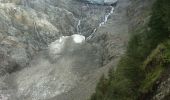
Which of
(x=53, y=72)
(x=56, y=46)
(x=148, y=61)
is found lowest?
(x=53, y=72)

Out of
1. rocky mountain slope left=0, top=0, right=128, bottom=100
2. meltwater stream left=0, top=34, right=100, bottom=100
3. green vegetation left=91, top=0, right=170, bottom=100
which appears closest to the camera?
green vegetation left=91, top=0, right=170, bottom=100

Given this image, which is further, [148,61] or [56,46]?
[56,46]

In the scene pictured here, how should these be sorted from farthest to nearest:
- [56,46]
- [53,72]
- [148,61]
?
[56,46] → [53,72] → [148,61]

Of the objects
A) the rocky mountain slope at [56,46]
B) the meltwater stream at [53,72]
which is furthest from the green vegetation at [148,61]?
the meltwater stream at [53,72]

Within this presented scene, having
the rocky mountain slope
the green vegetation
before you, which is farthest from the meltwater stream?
the green vegetation

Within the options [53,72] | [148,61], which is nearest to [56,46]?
[53,72]

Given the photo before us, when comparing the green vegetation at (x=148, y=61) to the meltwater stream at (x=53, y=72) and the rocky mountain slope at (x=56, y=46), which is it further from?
the meltwater stream at (x=53, y=72)

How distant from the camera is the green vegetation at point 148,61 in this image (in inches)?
976

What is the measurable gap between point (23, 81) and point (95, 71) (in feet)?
39.6

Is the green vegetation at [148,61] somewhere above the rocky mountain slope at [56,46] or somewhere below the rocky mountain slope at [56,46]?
above

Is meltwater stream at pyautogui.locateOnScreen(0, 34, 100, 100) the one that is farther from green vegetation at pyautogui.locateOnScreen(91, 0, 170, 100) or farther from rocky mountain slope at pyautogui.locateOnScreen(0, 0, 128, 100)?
green vegetation at pyautogui.locateOnScreen(91, 0, 170, 100)

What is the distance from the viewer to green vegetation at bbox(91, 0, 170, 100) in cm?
2480

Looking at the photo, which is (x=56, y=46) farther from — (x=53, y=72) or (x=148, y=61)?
(x=148, y=61)

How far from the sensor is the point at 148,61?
90.9 feet
